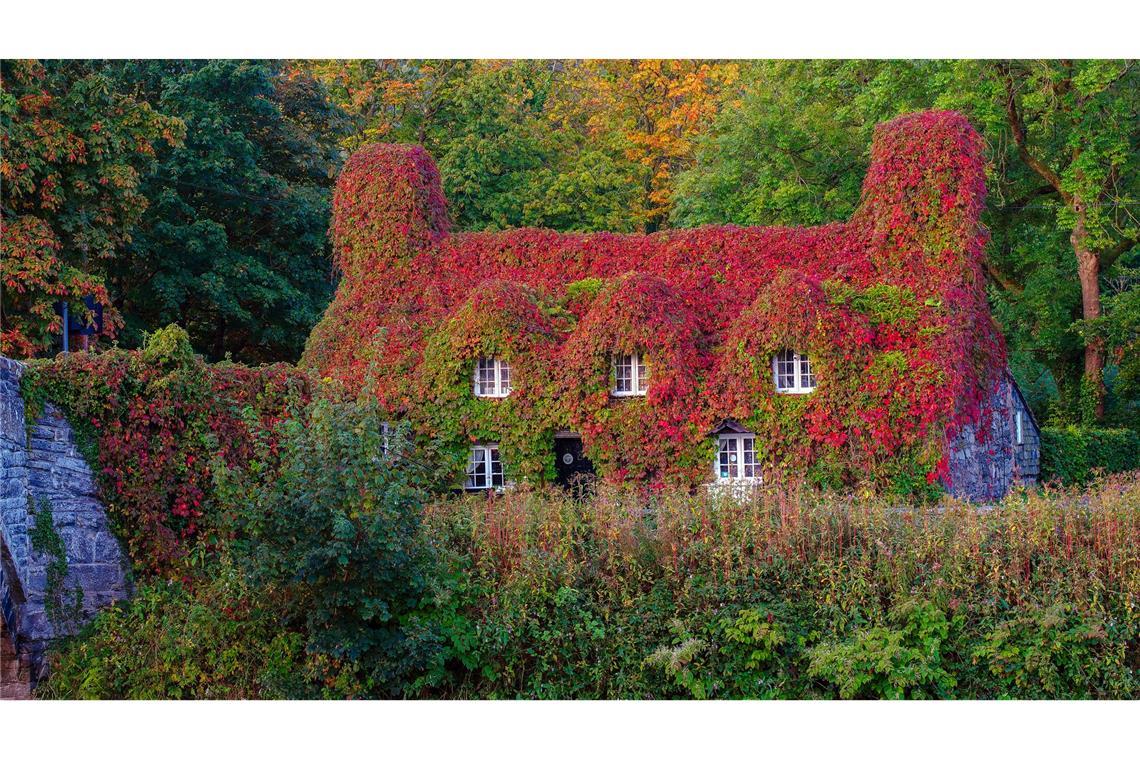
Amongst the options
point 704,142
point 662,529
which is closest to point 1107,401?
point 704,142

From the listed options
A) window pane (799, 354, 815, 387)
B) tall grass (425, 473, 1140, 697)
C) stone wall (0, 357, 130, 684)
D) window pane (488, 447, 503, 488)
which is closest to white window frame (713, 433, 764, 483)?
window pane (799, 354, 815, 387)

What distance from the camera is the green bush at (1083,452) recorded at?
89.3ft

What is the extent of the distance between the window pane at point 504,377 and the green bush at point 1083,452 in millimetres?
12151

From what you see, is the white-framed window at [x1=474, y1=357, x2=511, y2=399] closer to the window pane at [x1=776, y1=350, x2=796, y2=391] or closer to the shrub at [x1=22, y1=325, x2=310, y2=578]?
the window pane at [x1=776, y1=350, x2=796, y2=391]

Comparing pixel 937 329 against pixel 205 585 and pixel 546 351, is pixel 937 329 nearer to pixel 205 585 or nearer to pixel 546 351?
pixel 546 351

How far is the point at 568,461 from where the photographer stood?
22500 millimetres

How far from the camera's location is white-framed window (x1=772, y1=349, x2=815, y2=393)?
21.3m

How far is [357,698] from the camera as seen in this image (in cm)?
1220

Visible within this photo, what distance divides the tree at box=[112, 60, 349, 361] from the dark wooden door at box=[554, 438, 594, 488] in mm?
9015

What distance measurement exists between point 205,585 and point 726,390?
10.2 m

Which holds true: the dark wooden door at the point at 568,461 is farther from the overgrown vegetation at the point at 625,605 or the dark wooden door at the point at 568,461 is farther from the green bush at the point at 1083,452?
the green bush at the point at 1083,452

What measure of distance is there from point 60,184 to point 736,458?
13235mm

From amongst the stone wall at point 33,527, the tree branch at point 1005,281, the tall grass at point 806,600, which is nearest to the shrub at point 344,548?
the tall grass at point 806,600

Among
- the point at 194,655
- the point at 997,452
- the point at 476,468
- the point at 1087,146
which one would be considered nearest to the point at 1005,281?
the point at 1087,146
